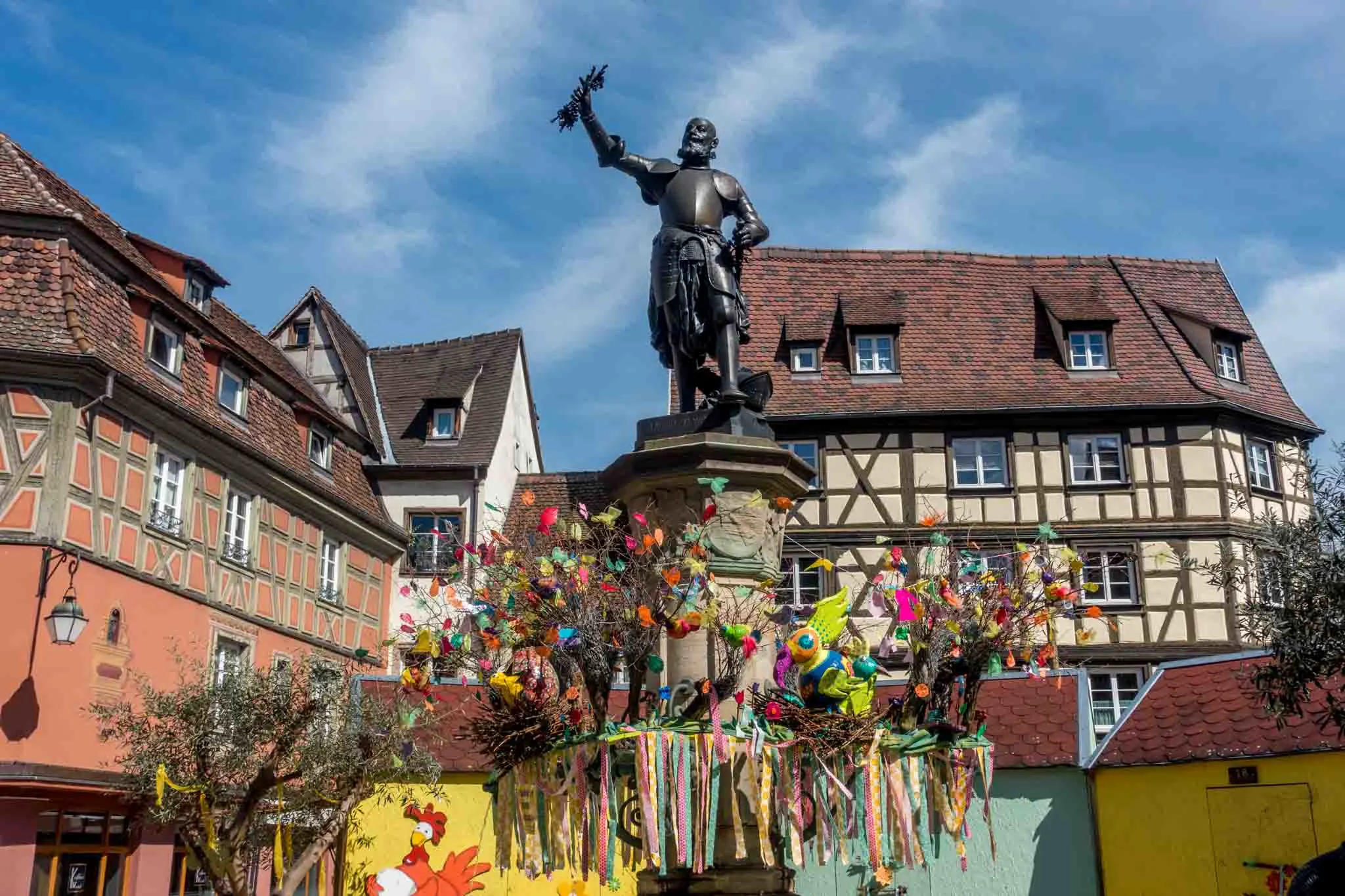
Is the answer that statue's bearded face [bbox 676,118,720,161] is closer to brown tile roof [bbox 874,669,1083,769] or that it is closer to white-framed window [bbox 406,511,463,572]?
brown tile roof [bbox 874,669,1083,769]

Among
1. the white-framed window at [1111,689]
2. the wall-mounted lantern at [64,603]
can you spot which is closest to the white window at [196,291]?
the wall-mounted lantern at [64,603]

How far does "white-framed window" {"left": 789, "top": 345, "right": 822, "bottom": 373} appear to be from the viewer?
25328 mm

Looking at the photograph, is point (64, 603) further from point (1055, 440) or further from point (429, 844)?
point (1055, 440)

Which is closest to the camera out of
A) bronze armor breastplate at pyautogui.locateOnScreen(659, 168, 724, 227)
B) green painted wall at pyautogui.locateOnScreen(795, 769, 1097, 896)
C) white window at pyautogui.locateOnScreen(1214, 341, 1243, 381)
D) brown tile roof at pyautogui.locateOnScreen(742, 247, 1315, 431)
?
bronze armor breastplate at pyautogui.locateOnScreen(659, 168, 724, 227)

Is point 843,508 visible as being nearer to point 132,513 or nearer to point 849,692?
point 132,513

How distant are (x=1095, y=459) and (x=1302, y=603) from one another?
14370mm

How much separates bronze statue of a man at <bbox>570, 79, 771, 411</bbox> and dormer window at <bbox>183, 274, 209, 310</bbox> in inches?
580

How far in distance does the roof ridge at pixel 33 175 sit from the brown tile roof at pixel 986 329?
11677 millimetres

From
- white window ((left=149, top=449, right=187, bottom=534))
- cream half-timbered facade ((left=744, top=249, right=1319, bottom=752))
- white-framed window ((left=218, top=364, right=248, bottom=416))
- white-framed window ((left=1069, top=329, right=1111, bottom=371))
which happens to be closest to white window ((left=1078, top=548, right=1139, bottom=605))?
cream half-timbered facade ((left=744, top=249, right=1319, bottom=752))

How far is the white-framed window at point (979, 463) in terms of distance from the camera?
23.8m

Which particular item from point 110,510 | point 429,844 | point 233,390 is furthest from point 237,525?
point 429,844

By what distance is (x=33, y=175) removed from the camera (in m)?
17.9

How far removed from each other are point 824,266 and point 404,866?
17.1m

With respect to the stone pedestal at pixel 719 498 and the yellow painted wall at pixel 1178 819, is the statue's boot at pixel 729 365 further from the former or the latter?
the yellow painted wall at pixel 1178 819
